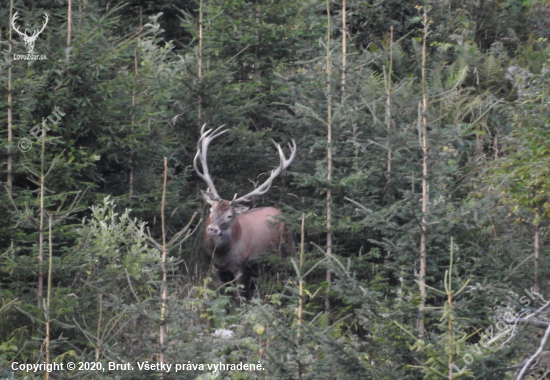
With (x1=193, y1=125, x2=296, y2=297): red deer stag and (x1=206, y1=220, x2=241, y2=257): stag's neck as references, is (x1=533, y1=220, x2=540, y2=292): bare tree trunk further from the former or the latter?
(x1=206, y1=220, x2=241, y2=257): stag's neck

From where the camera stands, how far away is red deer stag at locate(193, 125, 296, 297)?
31.5 feet

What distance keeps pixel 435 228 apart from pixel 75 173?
427 cm

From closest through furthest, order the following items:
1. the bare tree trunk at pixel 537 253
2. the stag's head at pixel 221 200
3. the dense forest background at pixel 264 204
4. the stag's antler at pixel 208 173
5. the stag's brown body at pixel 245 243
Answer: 1. the dense forest background at pixel 264 204
2. the bare tree trunk at pixel 537 253
3. the stag's head at pixel 221 200
4. the stag's brown body at pixel 245 243
5. the stag's antler at pixel 208 173

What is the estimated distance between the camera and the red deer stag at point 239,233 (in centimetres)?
960

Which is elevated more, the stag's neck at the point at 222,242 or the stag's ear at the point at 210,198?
the stag's ear at the point at 210,198

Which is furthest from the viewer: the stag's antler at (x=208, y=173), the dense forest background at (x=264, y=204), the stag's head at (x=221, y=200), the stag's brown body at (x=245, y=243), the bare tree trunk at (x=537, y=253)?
the stag's antler at (x=208, y=173)

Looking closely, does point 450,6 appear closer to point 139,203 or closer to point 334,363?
point 139,203

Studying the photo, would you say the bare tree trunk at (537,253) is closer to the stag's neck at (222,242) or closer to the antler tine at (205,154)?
the stag's neck at (222,242)

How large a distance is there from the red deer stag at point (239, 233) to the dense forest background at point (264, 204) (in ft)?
0.79

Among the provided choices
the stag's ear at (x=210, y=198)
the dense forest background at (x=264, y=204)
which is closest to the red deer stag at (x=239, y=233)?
the stag's ear at (x=210, y=198)

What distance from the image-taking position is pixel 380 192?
9719mm

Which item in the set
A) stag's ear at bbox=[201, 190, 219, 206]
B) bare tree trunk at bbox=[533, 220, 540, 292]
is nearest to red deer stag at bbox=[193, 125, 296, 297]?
stag's ear at bbox=[201, 190, 219, 206]

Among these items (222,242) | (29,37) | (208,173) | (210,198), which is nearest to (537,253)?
(222,242)

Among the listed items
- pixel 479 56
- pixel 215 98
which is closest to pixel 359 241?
pixel 215 98
